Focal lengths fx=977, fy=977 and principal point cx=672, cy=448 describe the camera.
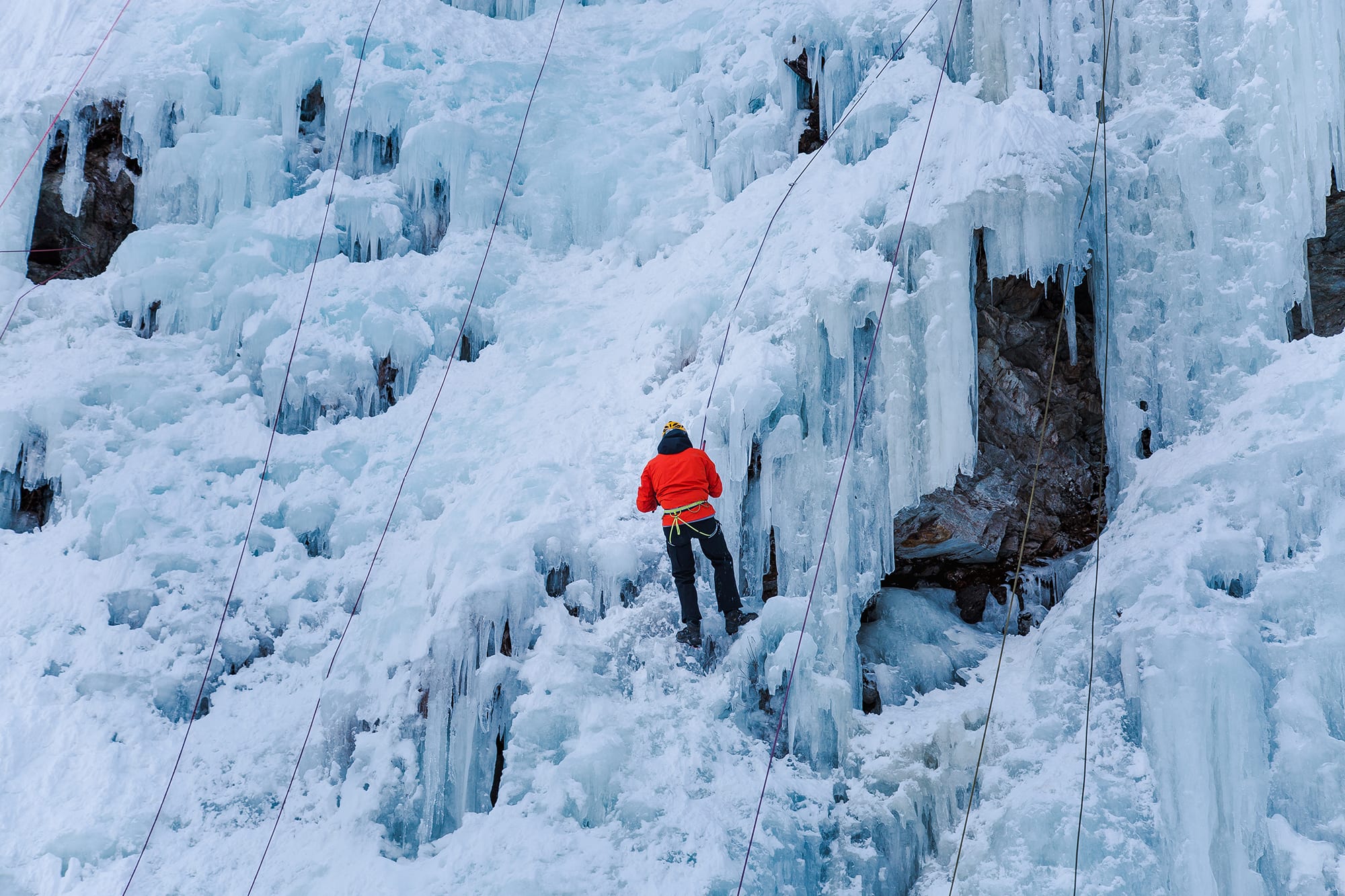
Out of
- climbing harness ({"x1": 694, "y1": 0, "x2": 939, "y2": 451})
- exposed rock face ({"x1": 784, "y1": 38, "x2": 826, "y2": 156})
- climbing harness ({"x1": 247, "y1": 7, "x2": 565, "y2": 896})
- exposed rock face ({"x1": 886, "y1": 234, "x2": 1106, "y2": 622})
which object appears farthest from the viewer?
exposed rock face ({"x1": 784, "y1": 38, "x2": 826, "y2": 156})

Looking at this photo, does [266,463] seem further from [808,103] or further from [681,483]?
[808,103]

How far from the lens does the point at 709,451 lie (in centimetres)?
602

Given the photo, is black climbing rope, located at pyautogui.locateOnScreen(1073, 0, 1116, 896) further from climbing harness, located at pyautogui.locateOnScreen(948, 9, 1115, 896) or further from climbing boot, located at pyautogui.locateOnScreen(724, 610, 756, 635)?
climbing boot, located at pyautogui.locateOnScreen(724, 610, 756, 635)

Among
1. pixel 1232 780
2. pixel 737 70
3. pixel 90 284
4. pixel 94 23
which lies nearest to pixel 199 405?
pixel 90 284

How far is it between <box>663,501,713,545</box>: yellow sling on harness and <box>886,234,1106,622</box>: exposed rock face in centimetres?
157

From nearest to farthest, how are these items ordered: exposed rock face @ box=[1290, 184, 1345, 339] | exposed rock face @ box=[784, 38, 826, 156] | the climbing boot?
the climbing boot, exposed rock face @ box=[1290, 184, 1345, 339], exposed rock face @ box=[784, 38, 826, 156]

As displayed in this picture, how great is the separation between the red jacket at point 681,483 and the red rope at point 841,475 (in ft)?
2.70

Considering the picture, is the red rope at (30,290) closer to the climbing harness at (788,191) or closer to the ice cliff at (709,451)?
the ice cliff at (709,451)

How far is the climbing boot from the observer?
18.4 ft

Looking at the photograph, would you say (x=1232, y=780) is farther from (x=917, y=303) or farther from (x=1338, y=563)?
(x=917, y=303)

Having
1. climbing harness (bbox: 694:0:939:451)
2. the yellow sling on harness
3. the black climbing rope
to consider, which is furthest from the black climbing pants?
the black climbing rope

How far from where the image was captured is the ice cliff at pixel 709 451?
5094 millimetres

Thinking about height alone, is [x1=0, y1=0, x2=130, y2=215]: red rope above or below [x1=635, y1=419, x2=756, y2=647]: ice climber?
above

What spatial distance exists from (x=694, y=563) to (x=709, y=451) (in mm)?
775
